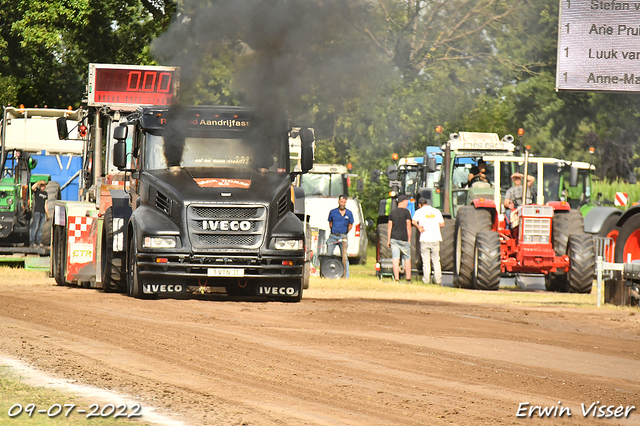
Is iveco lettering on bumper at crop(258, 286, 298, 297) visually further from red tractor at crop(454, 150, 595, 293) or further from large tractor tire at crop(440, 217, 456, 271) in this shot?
large tractor tire at crop(440, 217, 456, 271)

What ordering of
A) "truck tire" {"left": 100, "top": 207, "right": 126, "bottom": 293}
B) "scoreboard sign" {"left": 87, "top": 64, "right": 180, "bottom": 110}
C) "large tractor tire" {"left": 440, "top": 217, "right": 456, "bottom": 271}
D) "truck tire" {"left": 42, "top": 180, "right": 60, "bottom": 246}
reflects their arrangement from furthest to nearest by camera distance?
"large tractor tire" {"left": 440, "top": 217, "right": 456, "bottom": 271} → "truck tire" {"left": 42, "top": 180, "right": 60, "bottom": 246} → "scoreboard sign" {"left": 87, "top": 64, "right": 180, "bottom": 110} → "truck tire" {"left": 100, "top": 207, "right": 126, "bottom": 293}

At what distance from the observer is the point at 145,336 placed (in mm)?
10727

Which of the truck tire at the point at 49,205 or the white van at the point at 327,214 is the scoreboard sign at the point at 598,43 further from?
the truck tire at the point at 49,205

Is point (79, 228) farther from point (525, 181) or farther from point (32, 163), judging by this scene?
point (525, 181)

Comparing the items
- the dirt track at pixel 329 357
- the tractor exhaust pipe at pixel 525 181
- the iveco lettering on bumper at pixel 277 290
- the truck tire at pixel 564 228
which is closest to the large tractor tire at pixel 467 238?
the tractor exhaust pipe at pixel 525 181

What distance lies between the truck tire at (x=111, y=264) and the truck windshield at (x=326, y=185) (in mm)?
15039

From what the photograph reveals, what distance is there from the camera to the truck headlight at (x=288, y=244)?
Result: 14.4 m

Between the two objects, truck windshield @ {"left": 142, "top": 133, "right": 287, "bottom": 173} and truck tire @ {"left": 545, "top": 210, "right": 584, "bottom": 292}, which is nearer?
truck windshield @ {"left": 142, "top": 133, "right": 287, "bottom": 173}

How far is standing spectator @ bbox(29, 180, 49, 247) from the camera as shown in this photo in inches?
939

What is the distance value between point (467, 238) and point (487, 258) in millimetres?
707

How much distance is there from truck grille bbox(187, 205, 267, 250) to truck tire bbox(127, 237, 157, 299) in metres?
0.94

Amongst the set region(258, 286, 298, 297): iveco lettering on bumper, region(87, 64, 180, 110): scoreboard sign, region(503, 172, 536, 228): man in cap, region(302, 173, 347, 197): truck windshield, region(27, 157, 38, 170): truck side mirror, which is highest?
region(87, 64, 180, 110): scoreboard sign

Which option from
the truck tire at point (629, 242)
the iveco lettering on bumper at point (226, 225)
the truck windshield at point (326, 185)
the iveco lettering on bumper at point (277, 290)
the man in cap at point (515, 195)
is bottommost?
the iveco lettering on bumper at point (277, 290)

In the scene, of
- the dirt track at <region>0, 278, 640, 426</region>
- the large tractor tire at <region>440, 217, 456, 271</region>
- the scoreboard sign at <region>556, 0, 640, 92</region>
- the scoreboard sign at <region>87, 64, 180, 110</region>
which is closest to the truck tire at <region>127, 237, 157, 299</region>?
the dirt track at <region>0, 278, 640, 426</region>
